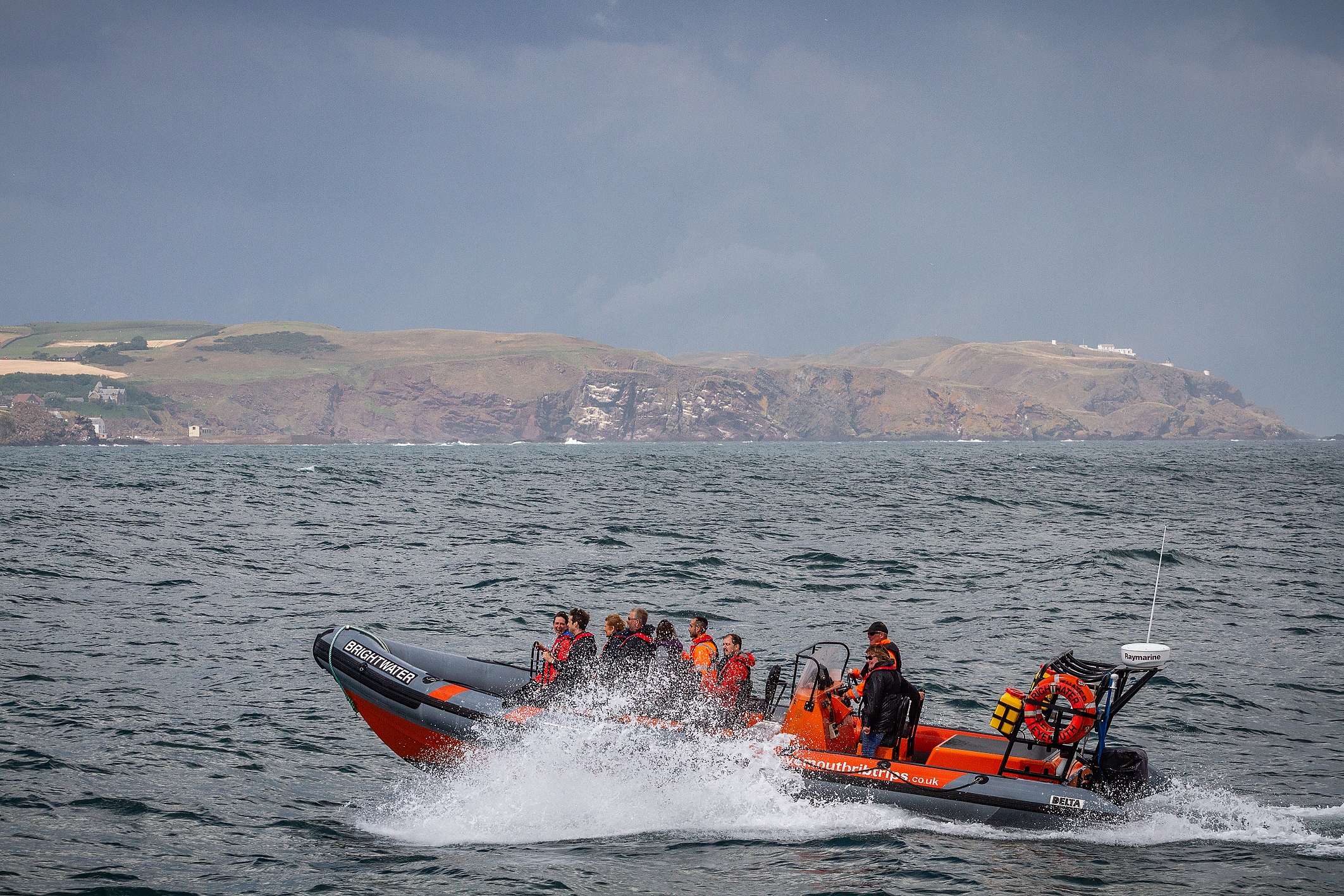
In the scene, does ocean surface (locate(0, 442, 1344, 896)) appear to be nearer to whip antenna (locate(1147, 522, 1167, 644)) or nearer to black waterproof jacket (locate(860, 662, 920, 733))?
whip antenna (locate(1147, 522, 1167, 644))

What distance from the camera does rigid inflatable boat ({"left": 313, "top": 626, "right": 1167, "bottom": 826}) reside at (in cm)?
920

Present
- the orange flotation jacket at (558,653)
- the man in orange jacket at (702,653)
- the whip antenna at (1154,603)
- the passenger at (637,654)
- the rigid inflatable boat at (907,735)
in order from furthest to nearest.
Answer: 1. the whip antenna at (1154,603)
2. the orange flotation jacket at (558,653)
3. the passenger at (637,654)
4. the man in orange jacket at (702,653)
5. the rigid inflatable boat at (907,735)

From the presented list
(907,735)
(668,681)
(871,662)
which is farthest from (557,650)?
(907,735)

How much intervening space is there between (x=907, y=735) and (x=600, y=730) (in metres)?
3.01

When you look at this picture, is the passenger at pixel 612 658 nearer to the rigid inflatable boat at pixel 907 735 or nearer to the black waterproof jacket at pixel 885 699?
the rigid inflatable boat at pixel 907 735

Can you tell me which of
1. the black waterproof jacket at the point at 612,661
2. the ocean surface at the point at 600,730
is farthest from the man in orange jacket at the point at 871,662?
the black waterproof jacket at the point at 612,661

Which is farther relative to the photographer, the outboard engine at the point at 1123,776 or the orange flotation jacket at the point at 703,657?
the orange flotation jacket at the point at 703,657

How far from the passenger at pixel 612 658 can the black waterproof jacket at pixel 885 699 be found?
2.55m

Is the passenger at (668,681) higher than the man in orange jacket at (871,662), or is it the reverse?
the man in orange jacket at (871,662)

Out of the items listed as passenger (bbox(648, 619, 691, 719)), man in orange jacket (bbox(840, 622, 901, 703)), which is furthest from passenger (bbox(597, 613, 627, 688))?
man in orange jacket (bbox(840, 622, 901, 703))

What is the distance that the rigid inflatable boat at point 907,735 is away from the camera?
920 centimetres

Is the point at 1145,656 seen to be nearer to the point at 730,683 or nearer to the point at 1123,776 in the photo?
the point at 1123,776

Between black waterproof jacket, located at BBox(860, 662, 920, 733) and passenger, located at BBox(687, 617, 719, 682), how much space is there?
1.60m

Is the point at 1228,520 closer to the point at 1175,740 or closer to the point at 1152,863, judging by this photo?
the point at 1175,740
